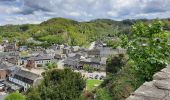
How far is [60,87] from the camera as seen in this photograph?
3659 centimetres

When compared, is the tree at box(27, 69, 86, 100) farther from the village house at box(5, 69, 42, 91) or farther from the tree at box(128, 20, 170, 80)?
the tree at box(128, 20, 170, 80)

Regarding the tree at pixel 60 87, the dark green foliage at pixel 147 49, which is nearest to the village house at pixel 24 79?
the tree at pixel 60 87

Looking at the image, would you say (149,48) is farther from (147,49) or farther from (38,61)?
(38,61)

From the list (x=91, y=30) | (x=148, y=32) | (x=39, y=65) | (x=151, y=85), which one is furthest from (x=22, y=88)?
(x=91, y=30)

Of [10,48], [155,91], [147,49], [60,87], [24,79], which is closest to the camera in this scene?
[155,91]

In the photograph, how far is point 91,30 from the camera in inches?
7810

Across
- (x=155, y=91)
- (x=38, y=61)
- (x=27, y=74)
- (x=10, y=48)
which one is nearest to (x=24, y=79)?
(x=27, y=74)

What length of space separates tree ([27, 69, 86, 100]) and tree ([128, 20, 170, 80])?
25.9 metres

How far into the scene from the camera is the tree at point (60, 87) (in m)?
35.8

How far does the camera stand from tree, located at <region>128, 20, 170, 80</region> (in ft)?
30.9

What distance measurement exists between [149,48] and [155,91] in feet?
19.9

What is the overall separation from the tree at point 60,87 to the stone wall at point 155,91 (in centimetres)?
3173

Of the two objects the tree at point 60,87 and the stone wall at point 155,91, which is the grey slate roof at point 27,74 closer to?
the tree at point 60,87

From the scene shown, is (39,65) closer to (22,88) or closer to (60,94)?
(22,88)
